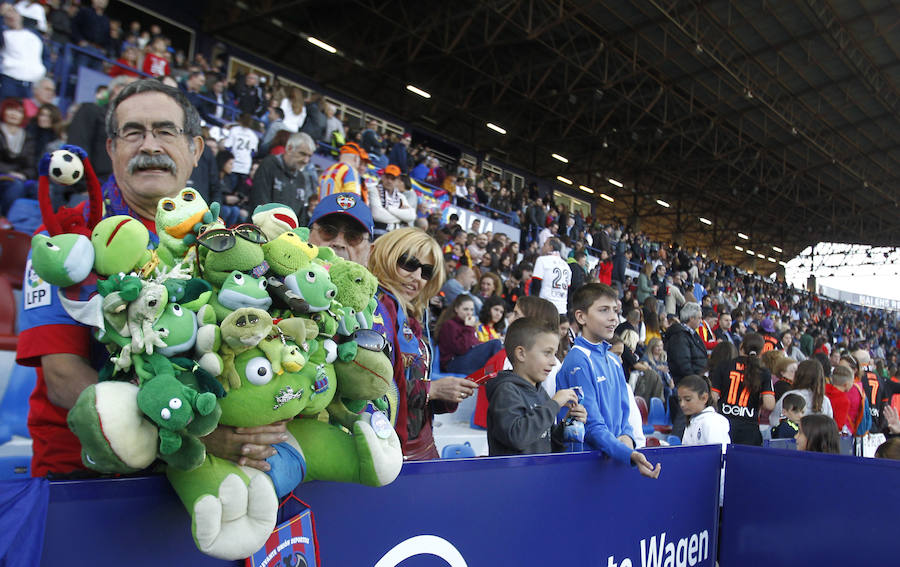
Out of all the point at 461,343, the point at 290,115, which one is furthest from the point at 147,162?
the point at 290,115

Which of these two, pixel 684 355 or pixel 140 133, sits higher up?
pixel 140 133

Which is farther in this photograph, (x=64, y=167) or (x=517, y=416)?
(x=517, y=416)

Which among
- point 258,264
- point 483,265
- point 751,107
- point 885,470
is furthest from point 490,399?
point 751,107

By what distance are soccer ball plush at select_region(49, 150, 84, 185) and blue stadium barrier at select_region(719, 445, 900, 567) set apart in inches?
134

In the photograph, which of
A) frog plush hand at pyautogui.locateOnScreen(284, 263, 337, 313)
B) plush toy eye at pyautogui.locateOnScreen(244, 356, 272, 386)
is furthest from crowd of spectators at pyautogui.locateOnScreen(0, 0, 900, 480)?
plush toy eye at pyautogui.locateOnScreen(244, 356, 272, 386)

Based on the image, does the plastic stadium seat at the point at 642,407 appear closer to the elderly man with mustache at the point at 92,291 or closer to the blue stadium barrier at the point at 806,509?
the blue stadium barrier at the point at 806,509

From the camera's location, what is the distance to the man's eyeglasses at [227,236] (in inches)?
42.9

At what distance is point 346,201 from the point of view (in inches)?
85.0

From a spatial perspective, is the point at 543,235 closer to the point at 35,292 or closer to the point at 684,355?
the point at 684,355

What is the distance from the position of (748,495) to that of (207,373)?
325 cm

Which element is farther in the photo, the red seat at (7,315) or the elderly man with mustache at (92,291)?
the red seat at (7,315)

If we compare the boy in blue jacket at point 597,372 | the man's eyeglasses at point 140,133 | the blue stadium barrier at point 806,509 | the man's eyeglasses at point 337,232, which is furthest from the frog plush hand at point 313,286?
the blue stadium barrier at point 806,509

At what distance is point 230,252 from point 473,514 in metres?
1.31

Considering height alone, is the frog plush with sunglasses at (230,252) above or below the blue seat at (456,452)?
above
